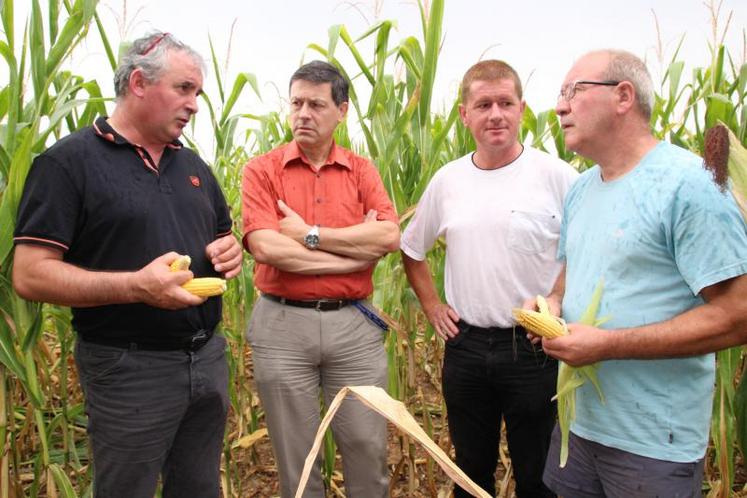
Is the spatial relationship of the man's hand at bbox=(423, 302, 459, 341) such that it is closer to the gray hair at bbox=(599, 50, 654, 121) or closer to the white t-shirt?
the white t-shirt

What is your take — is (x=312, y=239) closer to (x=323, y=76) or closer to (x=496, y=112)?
(x=323, y=76)

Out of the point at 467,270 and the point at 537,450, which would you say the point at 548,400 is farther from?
the point at 467,270

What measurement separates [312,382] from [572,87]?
1.57m

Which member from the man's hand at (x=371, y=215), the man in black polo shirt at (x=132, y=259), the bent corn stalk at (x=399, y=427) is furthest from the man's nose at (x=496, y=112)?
the bent corn stalk at (x=399, y=427)

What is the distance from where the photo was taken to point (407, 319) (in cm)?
318

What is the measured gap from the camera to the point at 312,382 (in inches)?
100

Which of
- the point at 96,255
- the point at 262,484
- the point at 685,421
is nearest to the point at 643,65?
the point at 685,421

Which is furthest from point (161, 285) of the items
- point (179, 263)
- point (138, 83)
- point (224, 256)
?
point (138, 83)

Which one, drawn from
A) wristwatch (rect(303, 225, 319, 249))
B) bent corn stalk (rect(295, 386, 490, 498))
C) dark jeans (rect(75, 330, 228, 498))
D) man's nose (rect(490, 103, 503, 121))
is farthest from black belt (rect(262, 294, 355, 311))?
bent corn stalk (rect(295, 386, 490, 498))

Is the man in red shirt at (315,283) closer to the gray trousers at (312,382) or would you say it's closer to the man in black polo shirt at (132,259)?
the gray trousers at (312,382)

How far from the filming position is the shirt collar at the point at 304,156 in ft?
8.56

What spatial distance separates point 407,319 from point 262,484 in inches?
52.9

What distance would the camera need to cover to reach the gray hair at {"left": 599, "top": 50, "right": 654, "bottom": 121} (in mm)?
1718

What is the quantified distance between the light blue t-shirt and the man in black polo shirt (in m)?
1.24
